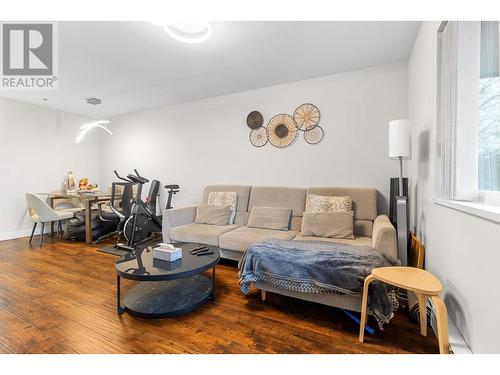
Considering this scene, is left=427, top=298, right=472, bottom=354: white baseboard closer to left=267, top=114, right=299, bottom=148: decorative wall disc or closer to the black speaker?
the black speaker

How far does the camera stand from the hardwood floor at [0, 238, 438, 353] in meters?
1.43

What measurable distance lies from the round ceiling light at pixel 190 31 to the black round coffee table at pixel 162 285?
1873 mm

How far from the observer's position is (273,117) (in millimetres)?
3521

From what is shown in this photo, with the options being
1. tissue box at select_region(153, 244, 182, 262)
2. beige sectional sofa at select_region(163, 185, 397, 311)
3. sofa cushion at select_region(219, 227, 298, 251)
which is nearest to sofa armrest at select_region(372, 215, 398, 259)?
beige sectional sofa at select_region(163, 185, 397, 311)

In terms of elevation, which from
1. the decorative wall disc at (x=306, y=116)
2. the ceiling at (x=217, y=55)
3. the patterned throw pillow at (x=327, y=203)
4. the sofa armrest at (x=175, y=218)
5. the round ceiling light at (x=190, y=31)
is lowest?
the sofa armrest at (x=175, y=218)

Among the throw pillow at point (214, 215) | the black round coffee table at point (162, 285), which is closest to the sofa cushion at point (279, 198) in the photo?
the throw pillow at point (214, 215)

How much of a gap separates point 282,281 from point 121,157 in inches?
186

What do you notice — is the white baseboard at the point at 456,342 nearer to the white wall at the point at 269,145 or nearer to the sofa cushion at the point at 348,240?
the sofa cushion at the point at 348,240

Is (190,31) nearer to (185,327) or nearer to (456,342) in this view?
(185,327)

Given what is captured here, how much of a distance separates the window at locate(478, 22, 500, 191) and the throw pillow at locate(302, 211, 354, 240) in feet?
4.23

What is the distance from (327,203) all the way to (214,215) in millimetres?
1513

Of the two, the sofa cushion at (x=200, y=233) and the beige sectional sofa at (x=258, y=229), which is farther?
the sofa cushion at (x=200, y=233)

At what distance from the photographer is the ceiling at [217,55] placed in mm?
2125
